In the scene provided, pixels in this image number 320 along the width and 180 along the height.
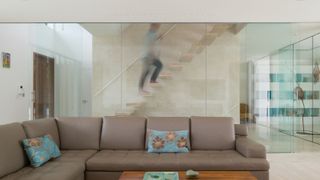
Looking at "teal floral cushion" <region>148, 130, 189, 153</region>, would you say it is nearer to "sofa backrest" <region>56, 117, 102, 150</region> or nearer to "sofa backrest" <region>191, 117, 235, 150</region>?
"sofa backrest" <region>191, 117, 235, 150</region>

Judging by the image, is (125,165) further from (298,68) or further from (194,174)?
(298,68)

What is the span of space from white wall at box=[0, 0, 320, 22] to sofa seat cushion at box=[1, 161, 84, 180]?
2.70m

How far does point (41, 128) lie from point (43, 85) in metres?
2.81

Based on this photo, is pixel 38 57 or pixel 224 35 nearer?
pixel 224 35

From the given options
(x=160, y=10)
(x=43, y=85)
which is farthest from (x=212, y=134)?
(x=43, y=85)

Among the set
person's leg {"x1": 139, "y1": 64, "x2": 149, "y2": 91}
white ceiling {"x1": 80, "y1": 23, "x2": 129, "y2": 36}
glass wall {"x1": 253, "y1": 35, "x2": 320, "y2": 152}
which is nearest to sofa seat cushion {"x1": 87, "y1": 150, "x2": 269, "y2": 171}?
person's leg {"x1": 139, "y1": 64, "x2": 149, "y2": 91}

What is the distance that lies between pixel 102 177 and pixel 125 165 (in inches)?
11.9

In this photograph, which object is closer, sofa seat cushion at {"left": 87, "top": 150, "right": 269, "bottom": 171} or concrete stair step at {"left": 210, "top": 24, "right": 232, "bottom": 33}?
sofa seat cushion at {"left": 87, "top": 150, "right": 269, "bottom": 171}

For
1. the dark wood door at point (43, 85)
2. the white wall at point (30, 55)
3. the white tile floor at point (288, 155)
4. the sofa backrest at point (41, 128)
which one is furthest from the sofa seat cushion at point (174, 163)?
the dark wood door at point (43, 85)

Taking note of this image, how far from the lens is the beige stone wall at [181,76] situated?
534 centimetres

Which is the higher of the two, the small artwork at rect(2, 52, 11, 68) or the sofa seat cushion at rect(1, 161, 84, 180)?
the small artwork at rect(2, 52, 11, 68)

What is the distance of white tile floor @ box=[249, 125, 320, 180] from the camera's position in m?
4.02

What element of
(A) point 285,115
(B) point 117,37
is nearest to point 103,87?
(B) point 117,37

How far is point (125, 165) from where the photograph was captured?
3.20m
